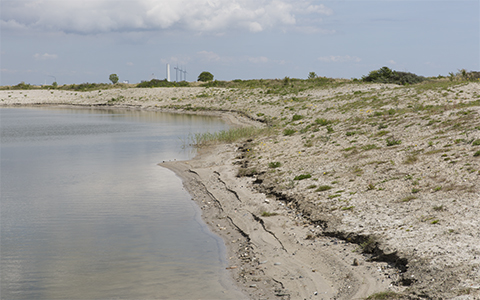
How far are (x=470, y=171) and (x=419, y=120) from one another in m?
8.04

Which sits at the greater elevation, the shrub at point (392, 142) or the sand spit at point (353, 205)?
the shrub at point (392, 142)

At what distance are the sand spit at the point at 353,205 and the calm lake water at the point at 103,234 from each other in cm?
90

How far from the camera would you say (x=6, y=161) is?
24750 millimetres

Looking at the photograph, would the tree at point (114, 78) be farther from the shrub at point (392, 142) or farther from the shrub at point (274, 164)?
the shrub at point (392, 142)

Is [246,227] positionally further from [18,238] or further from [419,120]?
[419,120]

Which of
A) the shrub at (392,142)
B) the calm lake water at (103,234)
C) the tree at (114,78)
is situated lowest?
the calm lake water at (103,234)

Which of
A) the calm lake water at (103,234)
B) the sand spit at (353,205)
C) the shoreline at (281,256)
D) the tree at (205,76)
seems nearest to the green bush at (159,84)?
the tree at (205,76)

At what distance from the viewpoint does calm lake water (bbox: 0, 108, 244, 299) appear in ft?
30.9

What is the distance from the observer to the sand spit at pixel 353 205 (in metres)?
8.73

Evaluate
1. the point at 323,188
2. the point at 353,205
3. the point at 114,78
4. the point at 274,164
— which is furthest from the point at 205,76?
the point at 353,205

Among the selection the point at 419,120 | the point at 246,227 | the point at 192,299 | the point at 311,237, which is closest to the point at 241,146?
the point at 419,120

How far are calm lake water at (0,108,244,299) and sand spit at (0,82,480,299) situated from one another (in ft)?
2.97

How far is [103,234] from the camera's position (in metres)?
12.6

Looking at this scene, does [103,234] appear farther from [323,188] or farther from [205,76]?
[205,76]
